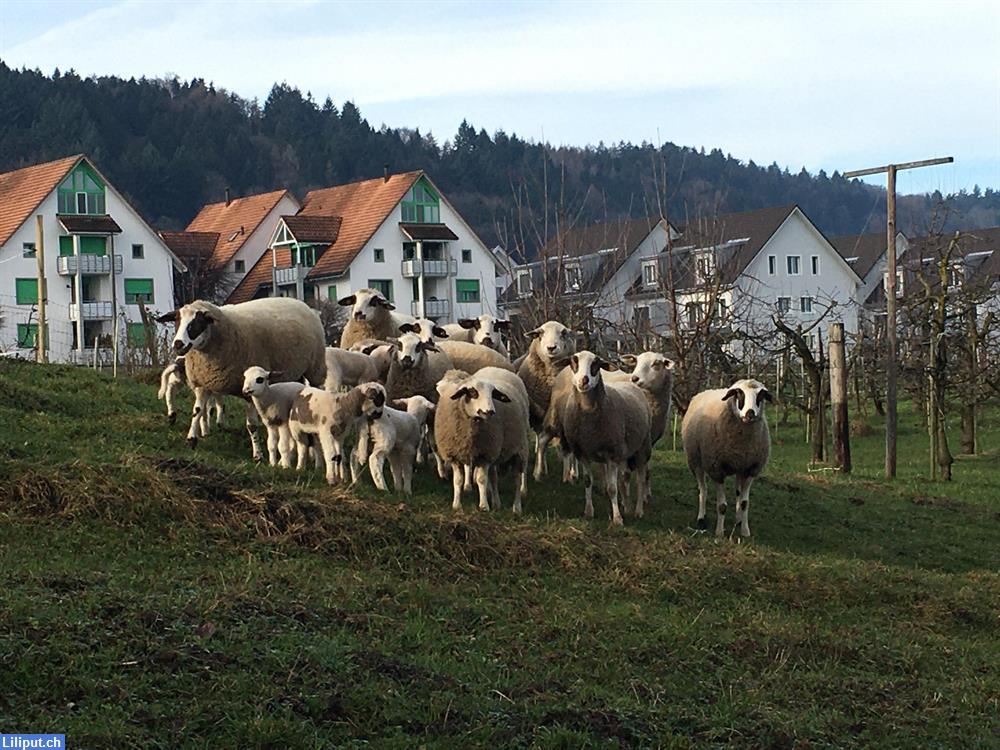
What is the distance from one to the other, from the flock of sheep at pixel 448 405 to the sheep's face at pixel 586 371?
0.06ft

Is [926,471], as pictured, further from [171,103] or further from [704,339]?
[171,103]

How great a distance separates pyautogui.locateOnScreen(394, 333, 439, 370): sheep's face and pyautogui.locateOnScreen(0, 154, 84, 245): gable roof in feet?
151

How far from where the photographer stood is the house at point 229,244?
6938cm

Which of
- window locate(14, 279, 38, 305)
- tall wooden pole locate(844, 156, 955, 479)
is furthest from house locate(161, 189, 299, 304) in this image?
tall wooden pole locate(844, 156, 955, 479)

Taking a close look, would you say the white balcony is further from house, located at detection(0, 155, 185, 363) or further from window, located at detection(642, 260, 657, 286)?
window, located at detection(642, 260, 657, 286)

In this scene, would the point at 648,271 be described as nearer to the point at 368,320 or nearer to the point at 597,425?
the point at 368,320

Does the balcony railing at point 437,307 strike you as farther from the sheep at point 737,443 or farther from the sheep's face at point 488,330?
the sheep at point 737,443

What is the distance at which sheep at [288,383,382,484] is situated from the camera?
14.1 m

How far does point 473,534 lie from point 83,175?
53191 mm

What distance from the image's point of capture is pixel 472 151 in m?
113

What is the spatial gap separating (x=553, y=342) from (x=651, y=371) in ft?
4.44

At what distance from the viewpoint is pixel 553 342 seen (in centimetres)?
1764

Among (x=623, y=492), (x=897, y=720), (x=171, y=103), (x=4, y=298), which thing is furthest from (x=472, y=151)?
(x=897, y=720)

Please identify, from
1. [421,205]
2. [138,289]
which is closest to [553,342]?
[138,289]
